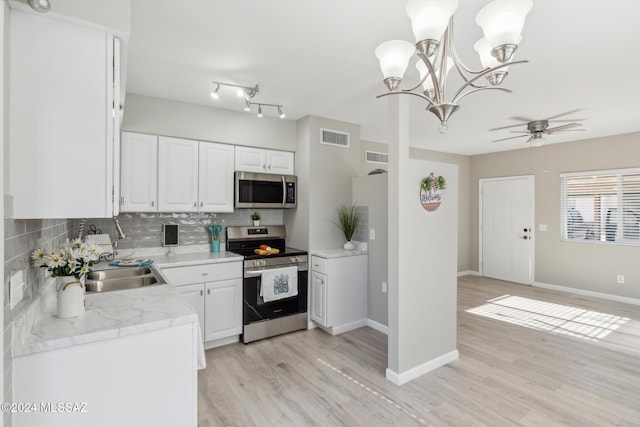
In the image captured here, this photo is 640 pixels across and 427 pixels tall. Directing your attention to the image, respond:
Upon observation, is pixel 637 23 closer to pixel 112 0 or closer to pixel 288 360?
pixel 112 0

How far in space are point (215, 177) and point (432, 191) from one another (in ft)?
7.57

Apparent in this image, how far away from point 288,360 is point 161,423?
1642mm

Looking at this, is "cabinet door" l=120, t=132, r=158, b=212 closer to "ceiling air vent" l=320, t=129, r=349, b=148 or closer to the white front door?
"ceiling air vent" l=320, t=129, r=349, b=148

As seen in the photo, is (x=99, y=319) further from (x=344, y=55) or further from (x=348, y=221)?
(x=348, y=221)

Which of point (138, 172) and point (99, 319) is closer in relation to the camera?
point (99, 319)

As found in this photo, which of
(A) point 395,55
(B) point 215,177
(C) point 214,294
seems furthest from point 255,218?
(A) point 395,55

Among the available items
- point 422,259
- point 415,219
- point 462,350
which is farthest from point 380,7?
point 462,350

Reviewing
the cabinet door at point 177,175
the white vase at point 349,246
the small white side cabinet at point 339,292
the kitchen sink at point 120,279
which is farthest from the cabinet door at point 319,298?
the kitchen sink at point 120,279

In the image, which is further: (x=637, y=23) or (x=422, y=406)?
(x=422, y=406)

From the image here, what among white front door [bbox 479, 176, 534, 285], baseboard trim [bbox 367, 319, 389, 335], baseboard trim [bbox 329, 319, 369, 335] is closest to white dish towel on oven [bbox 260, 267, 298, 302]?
baseboard trim [bbox 329, 319, 369, 335]

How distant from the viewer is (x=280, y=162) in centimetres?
398

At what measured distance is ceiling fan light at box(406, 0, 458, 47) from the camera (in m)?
1.26

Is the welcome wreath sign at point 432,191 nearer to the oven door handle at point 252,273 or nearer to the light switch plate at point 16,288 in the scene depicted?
the oven door handle at point 252,273

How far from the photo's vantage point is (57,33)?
51.1 inches
